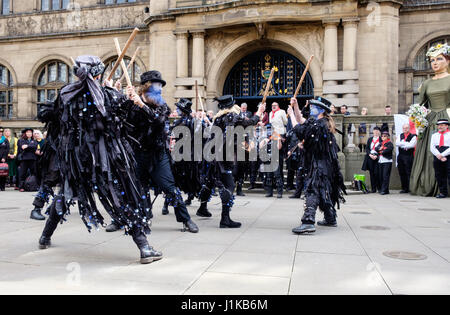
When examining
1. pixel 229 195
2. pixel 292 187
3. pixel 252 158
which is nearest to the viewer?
pixel 229 195

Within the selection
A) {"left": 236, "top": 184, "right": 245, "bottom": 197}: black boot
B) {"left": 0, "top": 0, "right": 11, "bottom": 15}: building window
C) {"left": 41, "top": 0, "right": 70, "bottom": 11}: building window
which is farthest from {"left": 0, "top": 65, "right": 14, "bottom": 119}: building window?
{"left": 236, "top": 184, "right": 245, "bottom": 197}: black boot

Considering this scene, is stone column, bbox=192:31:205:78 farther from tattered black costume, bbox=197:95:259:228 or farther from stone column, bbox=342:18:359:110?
tattered black costume, bbox=197:95:259:228

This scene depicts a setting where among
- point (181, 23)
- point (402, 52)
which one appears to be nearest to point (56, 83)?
point (181, 23)

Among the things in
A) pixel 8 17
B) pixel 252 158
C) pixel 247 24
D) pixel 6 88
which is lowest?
pixel 252 158

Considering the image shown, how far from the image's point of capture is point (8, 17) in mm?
21781

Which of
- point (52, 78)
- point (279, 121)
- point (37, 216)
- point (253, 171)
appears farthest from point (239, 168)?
point (52, 78)

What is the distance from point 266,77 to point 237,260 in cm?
1425

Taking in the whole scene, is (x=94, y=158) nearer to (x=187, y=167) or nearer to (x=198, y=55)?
(x=187, y=167)

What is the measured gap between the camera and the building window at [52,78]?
69.9 feet

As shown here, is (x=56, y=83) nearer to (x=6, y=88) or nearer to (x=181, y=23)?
(x=6, y=88)

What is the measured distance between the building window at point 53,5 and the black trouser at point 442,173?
18.3m

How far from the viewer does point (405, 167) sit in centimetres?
1218

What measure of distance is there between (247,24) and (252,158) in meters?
10.5

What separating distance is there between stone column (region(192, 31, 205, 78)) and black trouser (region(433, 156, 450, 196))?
947 centimetres
